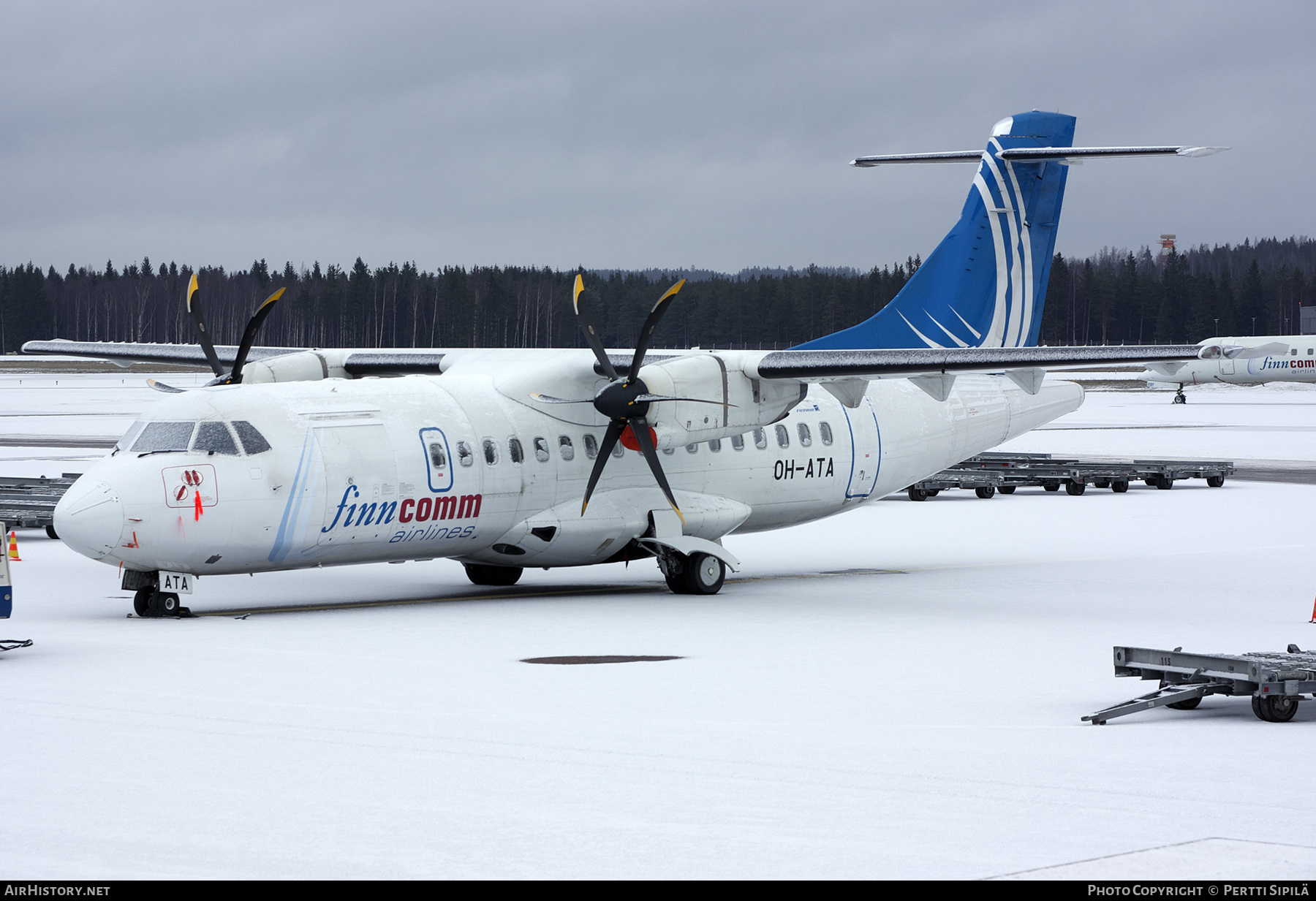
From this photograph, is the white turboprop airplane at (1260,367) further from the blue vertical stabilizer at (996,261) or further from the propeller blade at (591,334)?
the propeller blade at (591,334)

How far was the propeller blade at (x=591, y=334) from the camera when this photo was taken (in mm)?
19797

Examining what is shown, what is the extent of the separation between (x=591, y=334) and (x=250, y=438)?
16.0 ft

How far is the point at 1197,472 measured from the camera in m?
36.2

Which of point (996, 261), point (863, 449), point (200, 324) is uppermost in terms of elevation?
point (996, 261)

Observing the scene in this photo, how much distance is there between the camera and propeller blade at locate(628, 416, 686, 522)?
65.1 ft

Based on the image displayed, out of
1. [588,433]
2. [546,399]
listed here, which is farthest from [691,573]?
[546,399]

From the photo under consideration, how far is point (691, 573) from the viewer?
2038cm

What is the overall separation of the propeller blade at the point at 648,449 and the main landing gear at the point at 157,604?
20.7ft

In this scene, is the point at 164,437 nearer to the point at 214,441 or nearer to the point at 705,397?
the point at 214,441

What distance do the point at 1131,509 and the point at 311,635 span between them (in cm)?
2137

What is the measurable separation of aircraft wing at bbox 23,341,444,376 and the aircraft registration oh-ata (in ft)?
0.16

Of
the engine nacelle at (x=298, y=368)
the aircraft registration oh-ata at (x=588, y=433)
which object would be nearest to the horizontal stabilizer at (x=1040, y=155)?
the aircraft registration oh-ata at (x=588, y=433)

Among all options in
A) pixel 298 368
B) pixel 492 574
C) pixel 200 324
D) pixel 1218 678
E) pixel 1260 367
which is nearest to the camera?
pixel 1218 678

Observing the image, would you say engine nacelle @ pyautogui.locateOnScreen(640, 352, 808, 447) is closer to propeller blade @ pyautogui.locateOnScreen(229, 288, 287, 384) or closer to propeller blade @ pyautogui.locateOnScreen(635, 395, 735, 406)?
propeller blade @ pyautogui.locateOnScreen(635, 395, 735, 406)
